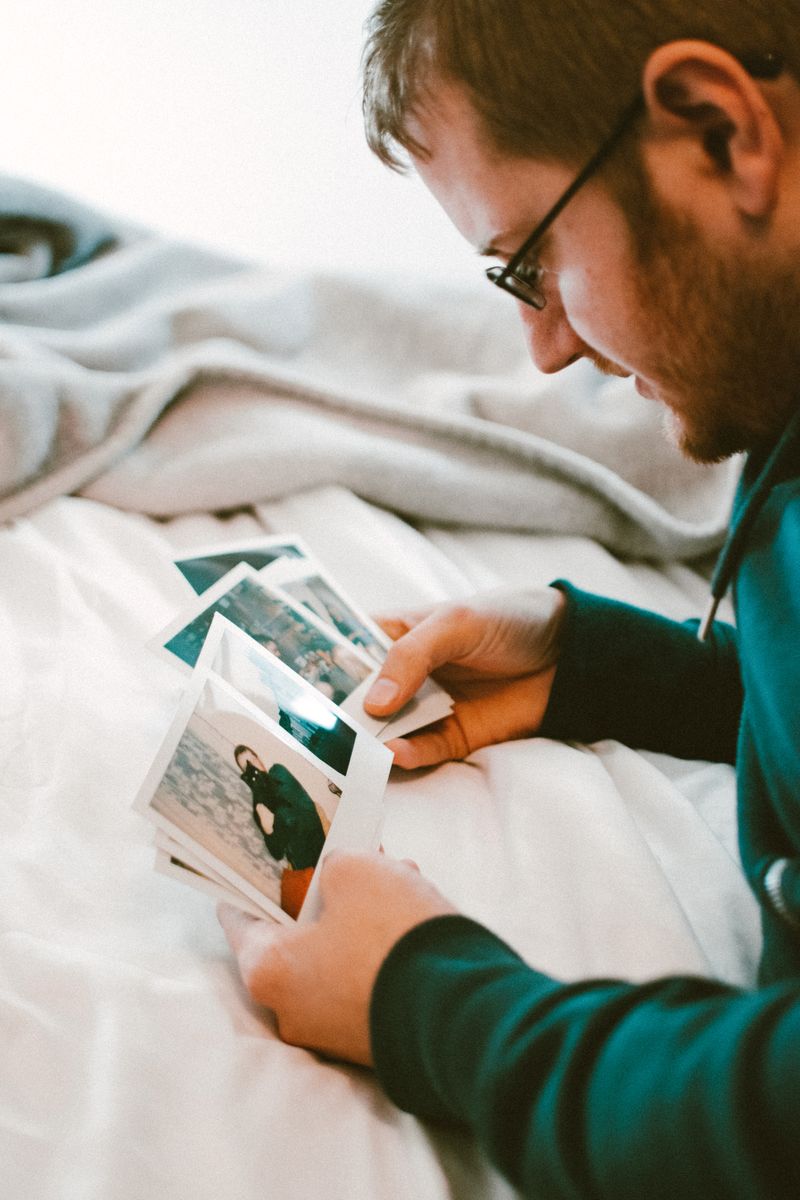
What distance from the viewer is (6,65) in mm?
1655

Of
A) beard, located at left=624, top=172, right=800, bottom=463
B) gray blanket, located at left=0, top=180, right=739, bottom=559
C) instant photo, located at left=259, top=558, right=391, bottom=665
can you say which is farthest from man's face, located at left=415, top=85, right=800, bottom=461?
gray blanket, located at left=0, top=180, right=739, bottom=559

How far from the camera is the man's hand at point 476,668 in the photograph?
867 mm

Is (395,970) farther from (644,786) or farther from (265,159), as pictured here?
(265,159)

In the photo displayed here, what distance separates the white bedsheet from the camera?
0.50 metres

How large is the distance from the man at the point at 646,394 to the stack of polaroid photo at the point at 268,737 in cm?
4

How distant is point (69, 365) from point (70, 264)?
321 mm

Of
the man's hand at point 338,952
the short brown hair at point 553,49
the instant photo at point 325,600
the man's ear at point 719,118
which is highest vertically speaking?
the short brown hair at point 553,49

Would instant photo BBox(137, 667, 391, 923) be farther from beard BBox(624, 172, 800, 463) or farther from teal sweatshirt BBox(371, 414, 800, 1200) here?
beard BBox(624, 172, 800, 463)

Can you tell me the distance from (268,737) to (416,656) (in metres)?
0.18

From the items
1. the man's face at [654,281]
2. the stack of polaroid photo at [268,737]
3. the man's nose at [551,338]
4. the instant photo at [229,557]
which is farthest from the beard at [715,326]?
the instant photo at [229,557]

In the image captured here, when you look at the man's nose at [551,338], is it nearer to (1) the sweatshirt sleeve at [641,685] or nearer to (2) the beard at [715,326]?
(2) the beard at [715,326]

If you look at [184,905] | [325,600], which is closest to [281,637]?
[325,600]

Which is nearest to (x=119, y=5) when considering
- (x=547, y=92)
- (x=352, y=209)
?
(x=352, y=209)

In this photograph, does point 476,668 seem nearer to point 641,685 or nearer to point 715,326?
point 641,685
